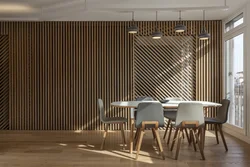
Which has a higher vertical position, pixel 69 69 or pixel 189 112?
pixel 69 69

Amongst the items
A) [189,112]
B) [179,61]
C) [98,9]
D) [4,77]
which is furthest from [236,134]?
[4,77]

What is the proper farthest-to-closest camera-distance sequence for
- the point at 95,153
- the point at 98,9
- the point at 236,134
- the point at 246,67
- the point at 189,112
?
1. the point at 236,134
2. the point at 246,67
3. the point at 98,9
4. the point at 95,153
5. the point at 189,112

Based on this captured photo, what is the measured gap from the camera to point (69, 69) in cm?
571

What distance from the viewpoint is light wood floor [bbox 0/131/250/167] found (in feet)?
10.6

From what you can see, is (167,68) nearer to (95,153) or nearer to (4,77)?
(95,153)

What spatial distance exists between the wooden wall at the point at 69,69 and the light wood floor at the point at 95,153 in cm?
78

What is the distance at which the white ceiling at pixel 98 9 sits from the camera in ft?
14.8

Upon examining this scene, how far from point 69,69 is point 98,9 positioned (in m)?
1.71

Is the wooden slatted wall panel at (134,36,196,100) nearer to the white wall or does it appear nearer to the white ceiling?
the white ceiling

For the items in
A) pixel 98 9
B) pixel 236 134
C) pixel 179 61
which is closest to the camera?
pixel 98 9

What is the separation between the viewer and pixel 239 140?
4.60m

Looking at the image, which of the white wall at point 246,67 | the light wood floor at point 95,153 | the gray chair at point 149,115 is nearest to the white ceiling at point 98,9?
the white wall at point 246,67

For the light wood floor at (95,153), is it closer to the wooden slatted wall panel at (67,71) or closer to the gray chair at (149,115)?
the gray chair at (149,115)

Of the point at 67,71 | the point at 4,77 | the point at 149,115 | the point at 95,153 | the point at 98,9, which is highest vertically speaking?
the point at 98,9
